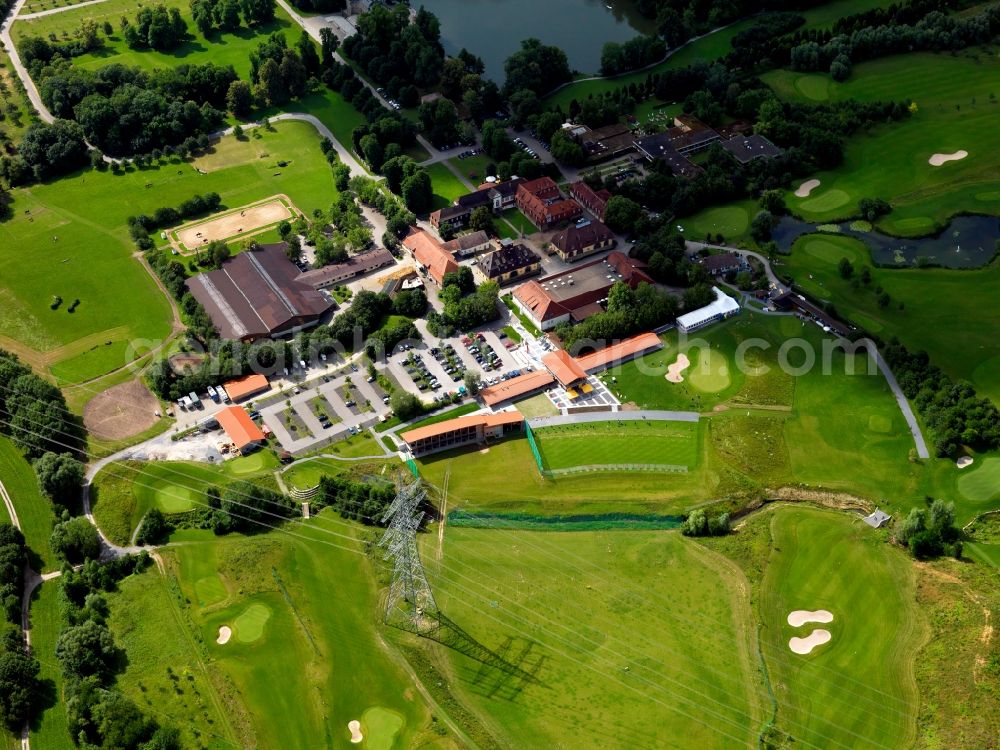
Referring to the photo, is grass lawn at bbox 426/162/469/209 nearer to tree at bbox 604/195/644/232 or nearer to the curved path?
tree at bbox 604/195/644/232

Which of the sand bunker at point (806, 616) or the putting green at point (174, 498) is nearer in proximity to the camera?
the sand bunker at point (806, 616)

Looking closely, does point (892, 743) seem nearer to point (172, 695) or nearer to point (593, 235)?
point (172, 695)

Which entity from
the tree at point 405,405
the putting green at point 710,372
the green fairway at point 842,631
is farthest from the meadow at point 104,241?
the green fairway at point 842,631

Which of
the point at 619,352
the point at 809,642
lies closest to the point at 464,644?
the point at 809,642

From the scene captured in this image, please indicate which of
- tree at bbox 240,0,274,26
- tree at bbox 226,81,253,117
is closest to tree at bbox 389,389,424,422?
tree at bbox 226,81,253,117

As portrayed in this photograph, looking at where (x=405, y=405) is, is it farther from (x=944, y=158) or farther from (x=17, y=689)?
(x=944, y=158)

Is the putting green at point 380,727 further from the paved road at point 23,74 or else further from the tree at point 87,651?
the paved road at point 23,74

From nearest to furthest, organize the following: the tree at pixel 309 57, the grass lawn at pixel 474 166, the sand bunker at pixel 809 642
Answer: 1. the sand bunker at pixel 809 642
2. the grass lawn at pixel 474 166
3. the tree at pixel 309 57
